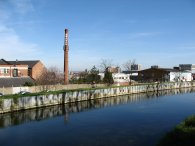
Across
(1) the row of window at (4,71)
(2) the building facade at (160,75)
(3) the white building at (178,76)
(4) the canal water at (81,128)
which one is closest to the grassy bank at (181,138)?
(4) the canal water at (81,128)

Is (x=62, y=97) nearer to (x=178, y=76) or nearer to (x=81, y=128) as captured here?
(x=81, y=128)

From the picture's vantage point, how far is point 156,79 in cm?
10644

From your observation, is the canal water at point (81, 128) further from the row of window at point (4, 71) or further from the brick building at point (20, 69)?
the brick building at point (20, 69)

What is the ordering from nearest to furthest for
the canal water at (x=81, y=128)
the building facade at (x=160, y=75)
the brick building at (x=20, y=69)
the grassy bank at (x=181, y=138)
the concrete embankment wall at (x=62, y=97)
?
the grassy bank at (x=181, y=138) < the canal water at (x=81, y=128) < the concrete embankment wall at (x=62, y=97) < the brick building at (x=20, y=69) < the building facade at (x=160, y=75)

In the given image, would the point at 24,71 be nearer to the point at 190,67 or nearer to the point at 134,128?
the point at 134,128

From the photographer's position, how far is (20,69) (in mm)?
72188

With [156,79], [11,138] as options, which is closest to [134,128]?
[11,138]

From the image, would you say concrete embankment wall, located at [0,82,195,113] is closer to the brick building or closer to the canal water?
the canal water

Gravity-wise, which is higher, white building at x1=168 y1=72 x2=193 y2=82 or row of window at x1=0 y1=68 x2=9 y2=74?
row of window at x1=0 y1=68 x2=9 y2=74

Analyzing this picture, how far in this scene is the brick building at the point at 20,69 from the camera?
6771 cm

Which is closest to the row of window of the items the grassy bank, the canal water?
the canal water

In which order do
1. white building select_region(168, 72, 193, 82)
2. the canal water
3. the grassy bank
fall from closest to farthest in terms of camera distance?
the grassy bank < the canal water < white building select_region(168, 72, 193, 82)

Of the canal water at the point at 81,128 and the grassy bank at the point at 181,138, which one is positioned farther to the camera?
the canal water at the point at 81,128

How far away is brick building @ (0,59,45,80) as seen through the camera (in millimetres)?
67706
